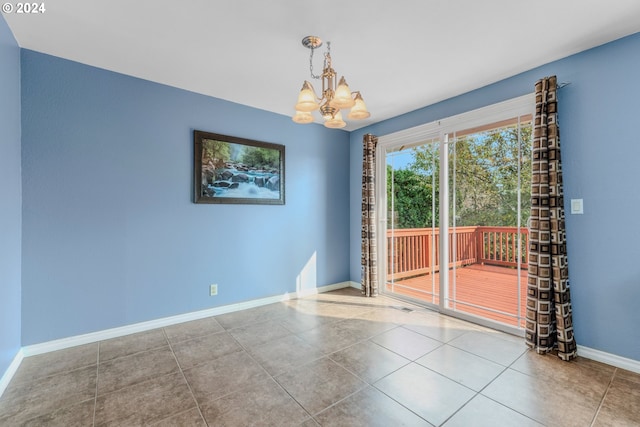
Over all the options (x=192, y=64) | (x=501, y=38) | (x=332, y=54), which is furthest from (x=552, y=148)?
(x=192, y=64)

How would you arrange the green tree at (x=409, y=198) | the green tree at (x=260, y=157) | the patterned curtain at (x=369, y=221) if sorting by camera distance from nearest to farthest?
the green tree at (x=260, y=157) → the green tree at (x=409, y=198) → the patterned curtain at (x=369, y=221)

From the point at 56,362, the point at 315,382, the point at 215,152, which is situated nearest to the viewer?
the point at 315,382

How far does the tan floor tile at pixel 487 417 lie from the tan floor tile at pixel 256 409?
88 centimetres

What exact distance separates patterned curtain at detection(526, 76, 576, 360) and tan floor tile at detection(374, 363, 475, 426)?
1.03m

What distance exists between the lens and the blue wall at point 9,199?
197cm

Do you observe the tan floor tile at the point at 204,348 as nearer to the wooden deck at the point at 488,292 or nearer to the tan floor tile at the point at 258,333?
the tan floor tile at the point at 258,333

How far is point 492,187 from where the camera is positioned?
3.02 m

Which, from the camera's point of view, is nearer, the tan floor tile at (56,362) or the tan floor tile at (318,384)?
the tan floor tile at (318,384)

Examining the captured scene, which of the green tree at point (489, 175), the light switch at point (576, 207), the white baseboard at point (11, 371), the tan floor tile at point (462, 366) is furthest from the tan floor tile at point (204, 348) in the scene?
the light switch at point (576, 207)

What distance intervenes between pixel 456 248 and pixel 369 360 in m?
1.75

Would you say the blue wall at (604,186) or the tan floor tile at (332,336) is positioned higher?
the blue wall at (604,186)

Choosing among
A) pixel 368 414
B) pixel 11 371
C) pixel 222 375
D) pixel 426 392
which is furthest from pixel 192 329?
pixel 426 392

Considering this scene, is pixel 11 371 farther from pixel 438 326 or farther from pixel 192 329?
pixel 438 326

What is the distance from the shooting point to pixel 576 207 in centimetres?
238
